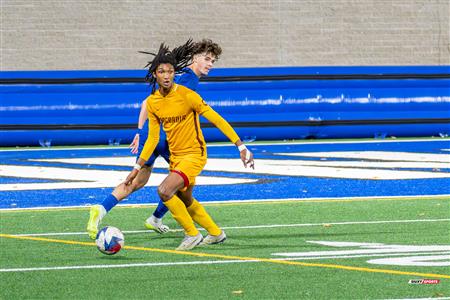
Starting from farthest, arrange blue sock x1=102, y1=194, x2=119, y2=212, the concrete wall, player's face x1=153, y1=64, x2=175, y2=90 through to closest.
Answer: the concrete wall
blue sock x1=102, y1=194, x2=119, y2=212
player's face x1=153, y1=64, x2=175, y2=90

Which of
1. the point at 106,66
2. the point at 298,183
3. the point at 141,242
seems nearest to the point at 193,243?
the point at 141,242

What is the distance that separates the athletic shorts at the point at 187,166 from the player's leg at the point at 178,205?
4cm

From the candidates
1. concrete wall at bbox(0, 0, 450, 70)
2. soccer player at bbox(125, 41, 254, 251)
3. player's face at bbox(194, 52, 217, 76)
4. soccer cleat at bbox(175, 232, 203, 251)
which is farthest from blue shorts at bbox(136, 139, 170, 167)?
concrete wall at bbox(0, 0, 450, 70)

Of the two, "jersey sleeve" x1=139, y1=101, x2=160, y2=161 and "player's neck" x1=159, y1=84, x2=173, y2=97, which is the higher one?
"player's neck" x1=159, y1=84, x2=173, y2=97

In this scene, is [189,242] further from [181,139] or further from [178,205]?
[181,139]

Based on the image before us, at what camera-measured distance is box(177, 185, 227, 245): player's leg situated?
9.77 m

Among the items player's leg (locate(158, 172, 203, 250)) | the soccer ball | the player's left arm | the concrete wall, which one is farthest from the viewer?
the concrete wall

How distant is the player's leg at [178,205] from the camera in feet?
31.1

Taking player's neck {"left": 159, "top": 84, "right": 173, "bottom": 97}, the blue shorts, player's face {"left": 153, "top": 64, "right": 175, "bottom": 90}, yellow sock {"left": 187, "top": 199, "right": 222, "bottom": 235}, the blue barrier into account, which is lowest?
the blue barrier

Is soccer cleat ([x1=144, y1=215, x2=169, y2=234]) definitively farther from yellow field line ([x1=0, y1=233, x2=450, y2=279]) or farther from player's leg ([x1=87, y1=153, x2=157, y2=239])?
yellow field line ([x1=0, y1=233, x2=450, y2=279])

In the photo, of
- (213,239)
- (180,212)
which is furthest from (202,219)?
(180,212)

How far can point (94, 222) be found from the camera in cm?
966

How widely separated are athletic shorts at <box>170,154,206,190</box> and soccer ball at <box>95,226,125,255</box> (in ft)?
2.66

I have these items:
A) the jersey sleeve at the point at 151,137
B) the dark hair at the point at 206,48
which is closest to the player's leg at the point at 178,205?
the jersey sleeve at the point at 151,137
